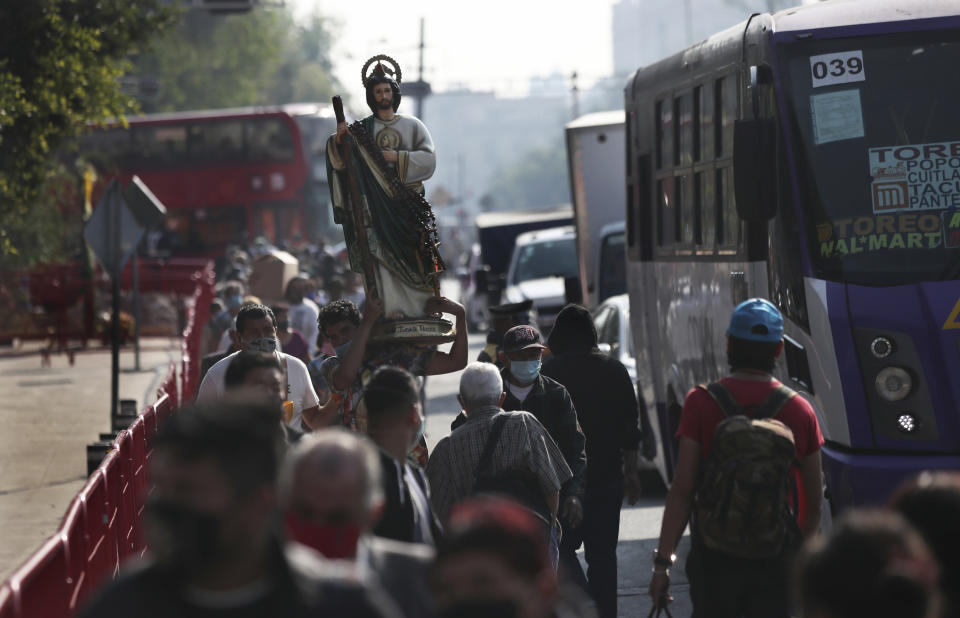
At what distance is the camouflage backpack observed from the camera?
5.41 m

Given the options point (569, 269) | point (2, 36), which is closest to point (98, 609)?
point (2, 36)

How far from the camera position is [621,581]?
1010cm

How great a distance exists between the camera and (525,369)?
7.93 metres

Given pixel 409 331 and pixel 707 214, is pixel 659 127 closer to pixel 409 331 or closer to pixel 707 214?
pixel 707 214

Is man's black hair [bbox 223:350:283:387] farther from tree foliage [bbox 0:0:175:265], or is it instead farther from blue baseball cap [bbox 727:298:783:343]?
tree foliage [bbox 0:0:175:265]

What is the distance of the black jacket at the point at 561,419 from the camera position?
7707 mm

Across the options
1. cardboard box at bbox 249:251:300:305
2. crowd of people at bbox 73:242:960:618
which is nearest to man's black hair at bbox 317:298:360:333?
crowd of people at bbox 73:242:960:618

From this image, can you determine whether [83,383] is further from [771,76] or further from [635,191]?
[771,76]

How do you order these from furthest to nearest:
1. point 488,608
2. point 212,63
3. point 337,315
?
point 212,63 → point 337,315 → point 488,608

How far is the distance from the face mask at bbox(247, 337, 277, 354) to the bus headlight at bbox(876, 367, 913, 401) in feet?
9.64

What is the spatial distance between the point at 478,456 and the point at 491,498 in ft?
10.8

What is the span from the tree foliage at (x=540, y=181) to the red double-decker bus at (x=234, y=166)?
134m

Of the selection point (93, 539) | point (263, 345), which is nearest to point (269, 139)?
point (263, 345)

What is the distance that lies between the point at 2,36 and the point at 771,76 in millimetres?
10038
